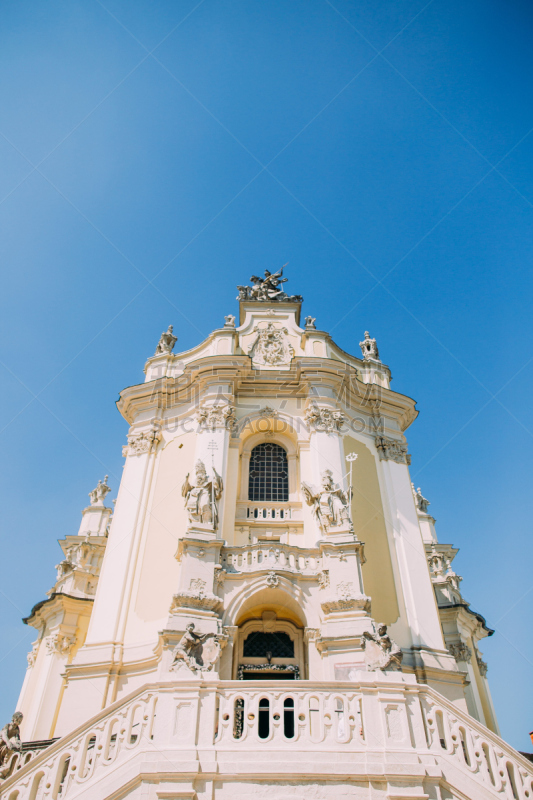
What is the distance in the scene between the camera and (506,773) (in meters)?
8.89

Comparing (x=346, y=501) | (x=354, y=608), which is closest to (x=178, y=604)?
(x=354, y=608)

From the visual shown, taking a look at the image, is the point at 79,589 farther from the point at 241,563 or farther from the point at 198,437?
the point at 241,563

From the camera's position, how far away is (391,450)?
23.1 m

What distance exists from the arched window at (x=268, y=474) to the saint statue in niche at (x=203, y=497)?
8.40 feet

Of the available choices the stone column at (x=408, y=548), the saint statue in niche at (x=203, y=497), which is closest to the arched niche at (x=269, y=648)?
the saint statue in niche at (x=203, y=497)

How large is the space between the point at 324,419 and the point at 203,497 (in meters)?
5.92

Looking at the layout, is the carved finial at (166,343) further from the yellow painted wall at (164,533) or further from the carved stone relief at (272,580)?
the carved stone relief at (272,580)

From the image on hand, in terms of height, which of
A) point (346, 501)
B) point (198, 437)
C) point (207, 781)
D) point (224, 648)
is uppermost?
point (198, 437)

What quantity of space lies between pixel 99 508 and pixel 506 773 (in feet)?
100.0

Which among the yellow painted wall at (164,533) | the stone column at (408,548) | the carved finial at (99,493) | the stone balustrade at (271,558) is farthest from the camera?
the carved finial at (99,493)

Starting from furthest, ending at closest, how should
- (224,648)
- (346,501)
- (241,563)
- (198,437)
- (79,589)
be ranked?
(79,589), (198,437), (346,501), (241,563), (224,648)

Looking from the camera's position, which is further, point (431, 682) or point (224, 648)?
point (431, 682)

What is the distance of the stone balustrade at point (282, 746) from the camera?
835 cm

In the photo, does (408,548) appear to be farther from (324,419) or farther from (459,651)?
(459,651)
